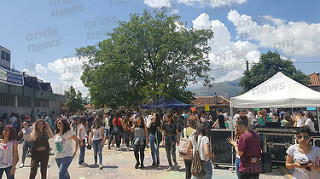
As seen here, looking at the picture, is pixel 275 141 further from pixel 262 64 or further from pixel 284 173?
pixel 262 64

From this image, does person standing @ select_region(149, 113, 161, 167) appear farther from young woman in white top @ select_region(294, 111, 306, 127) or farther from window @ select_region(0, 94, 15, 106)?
window @ select_region(0, 94, 15, 106)

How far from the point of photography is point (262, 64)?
4806cm

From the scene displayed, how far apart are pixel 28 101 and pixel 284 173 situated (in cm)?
3114

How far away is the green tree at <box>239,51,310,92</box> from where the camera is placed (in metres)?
46.2

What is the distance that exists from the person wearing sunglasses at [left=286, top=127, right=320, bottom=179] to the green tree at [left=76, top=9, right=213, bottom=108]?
21.8 meters

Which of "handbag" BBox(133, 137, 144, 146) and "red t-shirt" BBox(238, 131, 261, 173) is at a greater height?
"red t-shirt" BBox(238, 131, 261, 173)

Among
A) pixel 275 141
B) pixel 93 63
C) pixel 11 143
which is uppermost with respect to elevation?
pixel 93 63

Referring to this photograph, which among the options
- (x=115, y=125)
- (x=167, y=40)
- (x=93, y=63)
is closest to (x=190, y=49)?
(x=167, y=40)

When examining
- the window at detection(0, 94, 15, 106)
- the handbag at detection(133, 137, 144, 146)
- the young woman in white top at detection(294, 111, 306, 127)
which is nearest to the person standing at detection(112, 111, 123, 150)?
the handbag at detection(133, 137, 144, 146)

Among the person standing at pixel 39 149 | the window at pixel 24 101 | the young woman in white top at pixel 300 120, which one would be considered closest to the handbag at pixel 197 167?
the person standing at pixel 39 149

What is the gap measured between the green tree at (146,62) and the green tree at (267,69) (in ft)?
60.1

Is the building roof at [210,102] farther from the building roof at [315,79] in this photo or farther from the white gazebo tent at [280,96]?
the white gazebo tent at [280,96]

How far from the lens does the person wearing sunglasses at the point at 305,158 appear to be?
3678 mm

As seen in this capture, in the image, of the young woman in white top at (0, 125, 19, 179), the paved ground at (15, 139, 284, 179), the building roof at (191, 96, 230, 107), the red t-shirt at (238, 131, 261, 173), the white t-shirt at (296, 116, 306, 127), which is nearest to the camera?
the red t-shirt at (238, 131, 261, 173)
